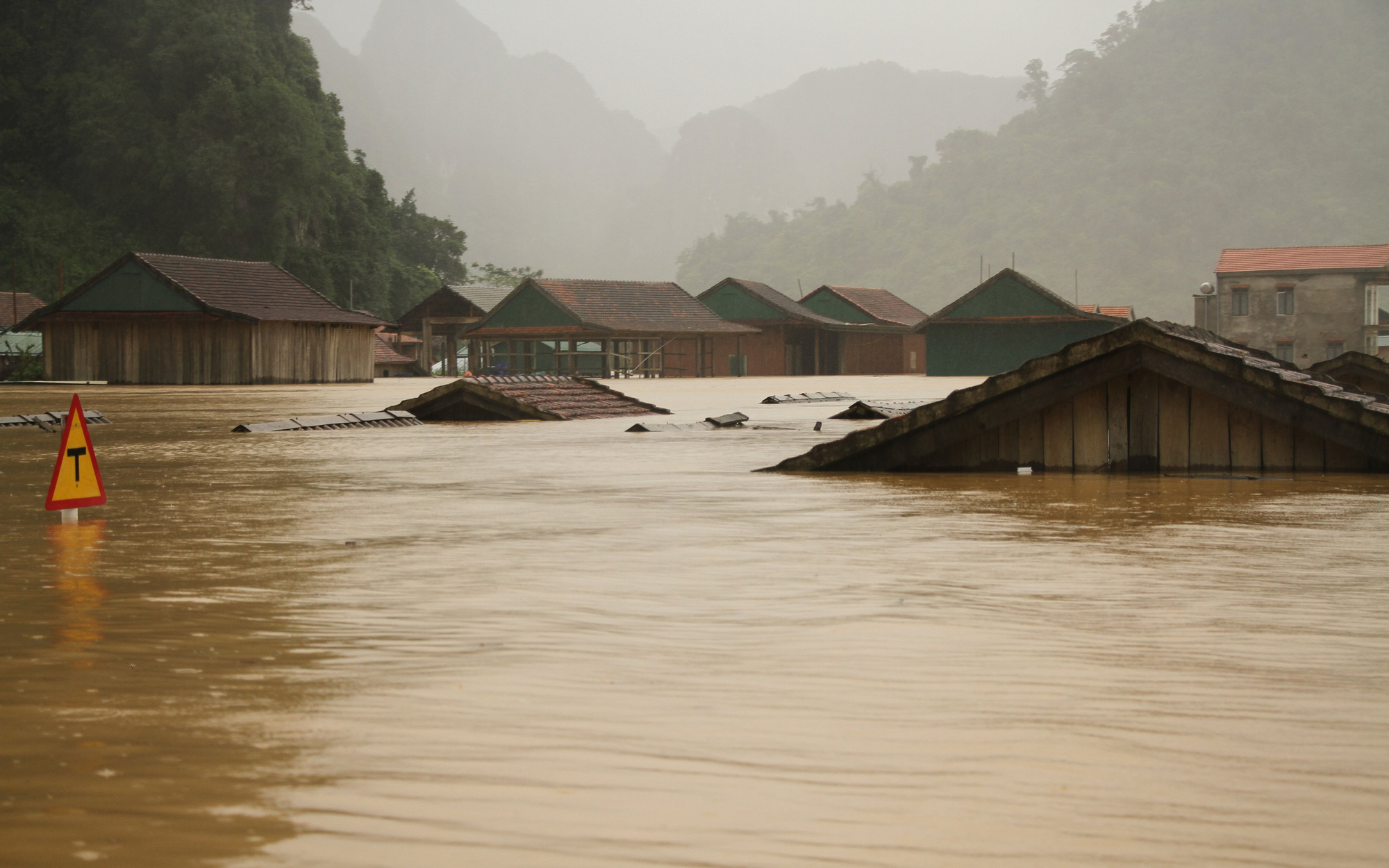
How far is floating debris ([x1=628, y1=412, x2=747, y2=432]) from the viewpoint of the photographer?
57.7 ft

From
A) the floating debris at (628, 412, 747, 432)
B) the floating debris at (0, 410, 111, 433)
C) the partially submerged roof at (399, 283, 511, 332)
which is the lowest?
the floating debris at (628, 412, 747, 432)

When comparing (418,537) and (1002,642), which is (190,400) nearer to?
(418,537)

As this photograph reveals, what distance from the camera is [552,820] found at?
279 cm

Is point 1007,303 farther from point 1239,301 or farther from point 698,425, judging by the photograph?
point 698,425

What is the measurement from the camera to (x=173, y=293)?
149 ft

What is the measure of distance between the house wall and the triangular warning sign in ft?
128

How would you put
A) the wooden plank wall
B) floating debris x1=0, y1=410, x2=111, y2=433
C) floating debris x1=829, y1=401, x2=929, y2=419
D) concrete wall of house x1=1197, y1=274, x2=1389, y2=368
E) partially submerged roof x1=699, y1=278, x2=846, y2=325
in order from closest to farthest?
the wooden plank wall, floating debris x1=0, y1=410, x2=111, y2=433, floating debris x1=829, y1=401, x2=929, y2=419, concrete wall of house x1=1197, y1=274, x2=1389, y2=368, partially submerged roof x1=699, y1=278, x2=846, y2=325

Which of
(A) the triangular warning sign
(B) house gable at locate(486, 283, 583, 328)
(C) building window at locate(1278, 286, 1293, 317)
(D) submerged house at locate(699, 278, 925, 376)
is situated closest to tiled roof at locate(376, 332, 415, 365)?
(B) house gable at locate(486, 283, 583, 328)

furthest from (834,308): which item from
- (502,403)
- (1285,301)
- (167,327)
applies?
(502,403)

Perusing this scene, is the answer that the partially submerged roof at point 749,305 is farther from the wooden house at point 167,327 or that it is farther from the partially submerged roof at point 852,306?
the wooden house at point 167,327

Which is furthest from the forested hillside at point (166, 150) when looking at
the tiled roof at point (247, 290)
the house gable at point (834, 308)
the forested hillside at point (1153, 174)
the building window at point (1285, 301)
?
the forested hillside at point (1153, 174)

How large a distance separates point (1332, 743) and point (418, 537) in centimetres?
490

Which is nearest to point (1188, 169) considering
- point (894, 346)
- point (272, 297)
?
point (894, 346)

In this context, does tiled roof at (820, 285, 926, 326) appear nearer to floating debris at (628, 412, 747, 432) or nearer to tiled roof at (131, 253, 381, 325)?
tiled roof at (131, 253, 381, 325)
